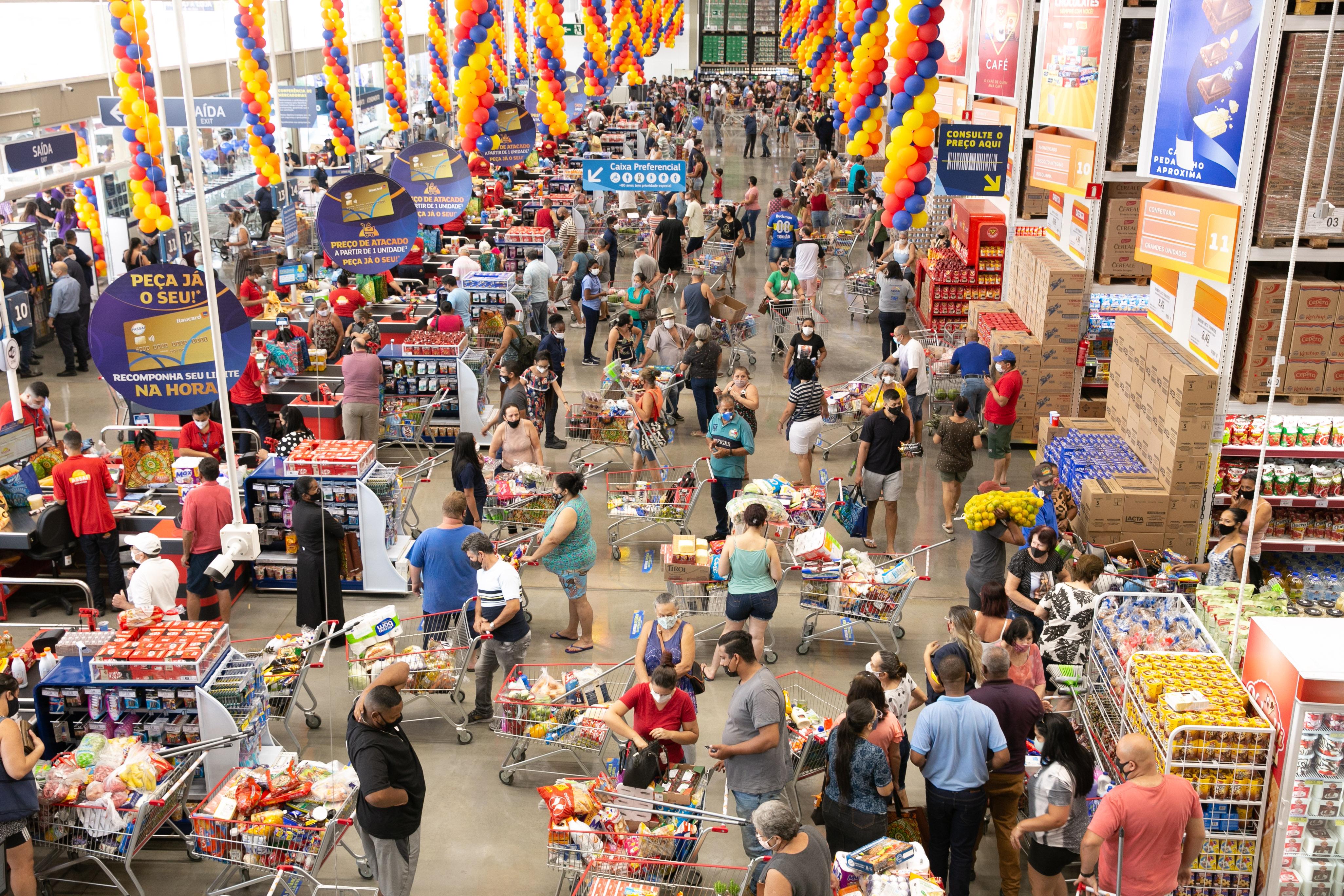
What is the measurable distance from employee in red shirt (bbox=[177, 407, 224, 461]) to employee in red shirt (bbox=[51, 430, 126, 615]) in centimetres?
98

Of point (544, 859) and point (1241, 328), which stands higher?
point (1241, 328)

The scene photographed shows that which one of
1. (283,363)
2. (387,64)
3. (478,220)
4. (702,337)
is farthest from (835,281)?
(387,64)

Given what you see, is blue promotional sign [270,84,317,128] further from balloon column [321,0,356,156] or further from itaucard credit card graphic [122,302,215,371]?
itaucard credit card graphic [122,302,215,371]

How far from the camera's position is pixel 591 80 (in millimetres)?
32438

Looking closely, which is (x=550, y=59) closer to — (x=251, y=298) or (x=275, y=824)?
(x=251, y=298)

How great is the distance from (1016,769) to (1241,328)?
5.41m

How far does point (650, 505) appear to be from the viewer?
11.0m

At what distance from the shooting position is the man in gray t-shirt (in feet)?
20.7

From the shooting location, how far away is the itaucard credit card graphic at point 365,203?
12.1 meters

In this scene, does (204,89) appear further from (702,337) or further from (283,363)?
(702,337)

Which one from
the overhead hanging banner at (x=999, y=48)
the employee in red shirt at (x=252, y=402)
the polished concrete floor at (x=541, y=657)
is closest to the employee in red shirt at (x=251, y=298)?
the polished concrete floor at (x=541, y=657)

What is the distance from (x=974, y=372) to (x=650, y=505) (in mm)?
4695

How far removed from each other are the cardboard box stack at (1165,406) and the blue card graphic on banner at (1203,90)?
1.58 meters

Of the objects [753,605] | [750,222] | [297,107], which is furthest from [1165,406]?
[297,107]
